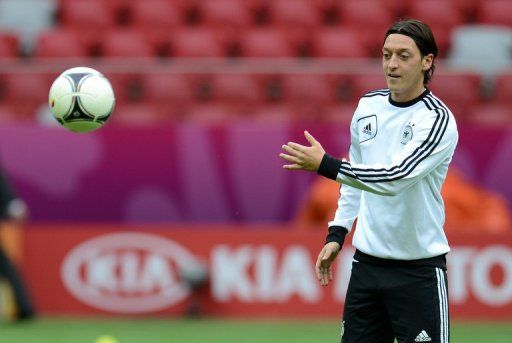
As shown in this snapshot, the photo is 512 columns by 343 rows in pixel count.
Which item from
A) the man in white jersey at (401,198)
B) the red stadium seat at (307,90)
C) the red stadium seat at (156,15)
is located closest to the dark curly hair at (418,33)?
the man in white jersey at (401,198)

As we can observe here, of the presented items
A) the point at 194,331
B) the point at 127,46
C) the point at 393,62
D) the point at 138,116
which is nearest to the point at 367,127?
the point at 393,62

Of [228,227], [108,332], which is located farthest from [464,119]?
[108,332]

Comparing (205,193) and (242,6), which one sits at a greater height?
(242,6)

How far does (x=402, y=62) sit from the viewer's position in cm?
510

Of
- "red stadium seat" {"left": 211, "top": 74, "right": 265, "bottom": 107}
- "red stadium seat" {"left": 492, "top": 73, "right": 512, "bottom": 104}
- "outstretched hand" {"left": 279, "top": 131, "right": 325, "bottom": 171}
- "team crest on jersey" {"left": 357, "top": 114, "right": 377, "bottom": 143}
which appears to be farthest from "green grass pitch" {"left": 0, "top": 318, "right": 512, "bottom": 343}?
"outstretched hand" {"left": 279, "top": 131, "right": 325, "bottom": 171}

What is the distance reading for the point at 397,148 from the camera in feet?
17.0

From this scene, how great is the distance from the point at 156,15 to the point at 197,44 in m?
0.88

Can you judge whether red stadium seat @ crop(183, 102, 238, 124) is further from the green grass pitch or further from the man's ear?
the man's ear

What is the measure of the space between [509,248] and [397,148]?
553 cm

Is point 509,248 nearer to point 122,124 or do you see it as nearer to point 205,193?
point 205,193

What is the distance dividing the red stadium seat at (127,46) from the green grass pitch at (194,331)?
3.40 metres

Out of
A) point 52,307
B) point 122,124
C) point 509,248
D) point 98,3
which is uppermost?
point 98,3

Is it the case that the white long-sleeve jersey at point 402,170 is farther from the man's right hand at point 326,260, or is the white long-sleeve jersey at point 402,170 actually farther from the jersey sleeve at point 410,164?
the man's right hand at point 326,260

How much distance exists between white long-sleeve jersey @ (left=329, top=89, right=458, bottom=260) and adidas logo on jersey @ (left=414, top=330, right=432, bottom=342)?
1.15 ft
